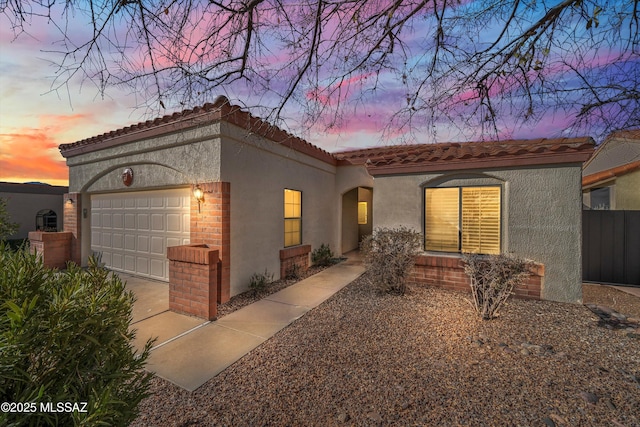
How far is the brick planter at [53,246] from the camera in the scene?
8.47m

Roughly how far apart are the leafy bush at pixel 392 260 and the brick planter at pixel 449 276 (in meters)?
0.68

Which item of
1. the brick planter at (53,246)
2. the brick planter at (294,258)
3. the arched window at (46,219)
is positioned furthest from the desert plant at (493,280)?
the arched window at (46,219)

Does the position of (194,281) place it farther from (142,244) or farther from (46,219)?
(46,219)

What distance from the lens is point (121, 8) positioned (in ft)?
9.04

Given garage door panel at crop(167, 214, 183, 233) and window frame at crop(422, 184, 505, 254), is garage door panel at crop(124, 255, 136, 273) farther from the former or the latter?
window frame at crop(422, 184, 505, 254)

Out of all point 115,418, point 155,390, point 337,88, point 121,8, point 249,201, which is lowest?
point 155,390

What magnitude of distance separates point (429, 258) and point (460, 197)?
1754 mm

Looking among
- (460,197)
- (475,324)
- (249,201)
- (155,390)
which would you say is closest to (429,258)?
(460,197)

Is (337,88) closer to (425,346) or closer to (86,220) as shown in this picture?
(425,346)

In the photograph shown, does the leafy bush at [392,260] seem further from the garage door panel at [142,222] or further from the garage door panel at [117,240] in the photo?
the garage door panel at [117,240]

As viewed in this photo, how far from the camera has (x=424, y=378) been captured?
3090mm

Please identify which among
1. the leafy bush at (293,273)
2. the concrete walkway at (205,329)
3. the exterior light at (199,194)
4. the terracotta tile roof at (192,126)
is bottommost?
the concrete walkway at (205,329)

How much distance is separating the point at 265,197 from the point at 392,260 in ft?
11.8

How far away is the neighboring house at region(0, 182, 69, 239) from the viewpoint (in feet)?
51.6
